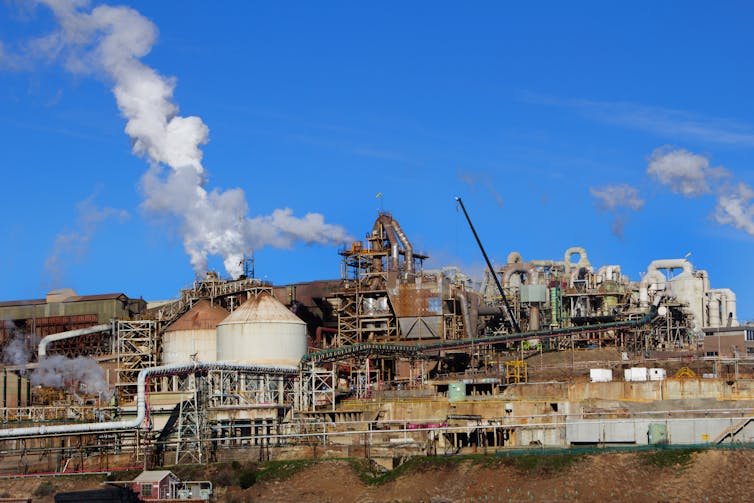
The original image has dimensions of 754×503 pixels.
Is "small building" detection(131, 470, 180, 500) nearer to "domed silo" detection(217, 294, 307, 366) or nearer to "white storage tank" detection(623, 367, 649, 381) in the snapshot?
"domed silo" detection(217, 294, 307, 366)

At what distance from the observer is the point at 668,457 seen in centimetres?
5512

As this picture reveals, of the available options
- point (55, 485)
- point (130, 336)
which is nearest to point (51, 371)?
point (130, 336)

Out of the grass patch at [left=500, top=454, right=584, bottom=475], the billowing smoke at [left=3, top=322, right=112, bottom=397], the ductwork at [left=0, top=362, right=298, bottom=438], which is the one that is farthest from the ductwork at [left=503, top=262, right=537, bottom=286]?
the grass patch at [left=500, top=454, right=584, bottom=475]

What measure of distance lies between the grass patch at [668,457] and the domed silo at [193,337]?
5122 centimetres

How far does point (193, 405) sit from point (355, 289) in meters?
34.2

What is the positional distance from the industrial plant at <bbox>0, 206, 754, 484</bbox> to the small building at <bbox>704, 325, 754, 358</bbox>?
11.2 inches

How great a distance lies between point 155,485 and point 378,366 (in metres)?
38.4

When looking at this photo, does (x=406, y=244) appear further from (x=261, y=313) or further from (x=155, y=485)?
(x=155, y=485)

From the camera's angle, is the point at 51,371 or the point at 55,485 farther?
the point at 51,371

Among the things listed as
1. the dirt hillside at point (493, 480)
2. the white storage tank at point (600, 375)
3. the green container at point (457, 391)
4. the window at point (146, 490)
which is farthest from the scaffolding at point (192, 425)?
the white storage tank at point (600, 375)

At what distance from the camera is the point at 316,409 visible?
273ft

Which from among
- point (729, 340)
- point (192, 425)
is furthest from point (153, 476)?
point (729, 340)

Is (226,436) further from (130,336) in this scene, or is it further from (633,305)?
(633,305)

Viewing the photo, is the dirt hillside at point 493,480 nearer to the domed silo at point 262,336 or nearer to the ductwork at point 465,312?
the domed silo at point 262,336
